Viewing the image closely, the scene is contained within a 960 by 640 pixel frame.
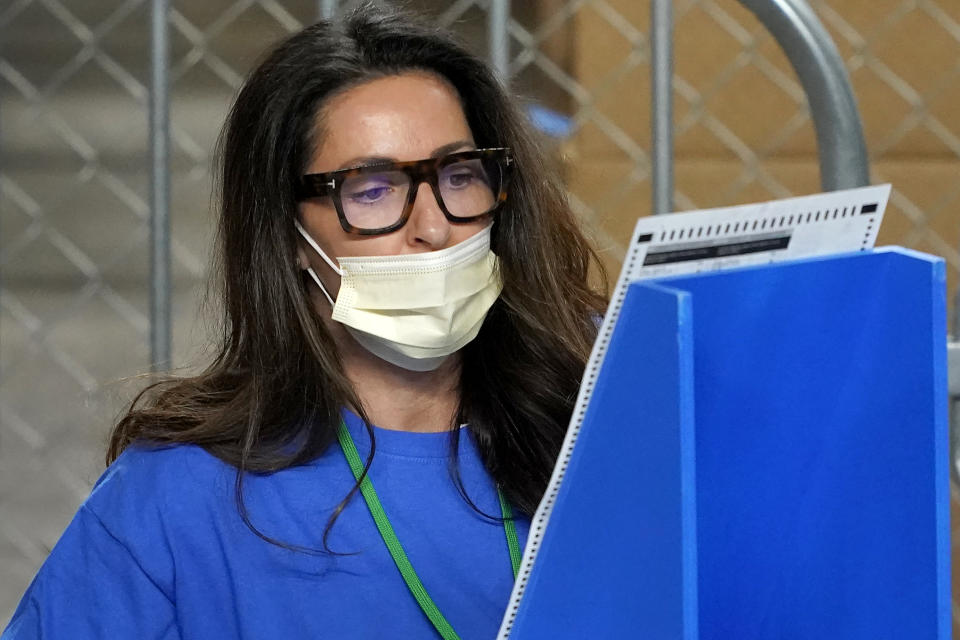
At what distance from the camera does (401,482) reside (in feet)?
3.04

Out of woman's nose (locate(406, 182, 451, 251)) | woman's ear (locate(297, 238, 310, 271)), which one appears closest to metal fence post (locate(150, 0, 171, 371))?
woman's ear (locate(297, 238, 310, 271))

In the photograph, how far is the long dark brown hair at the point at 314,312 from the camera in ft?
3.07

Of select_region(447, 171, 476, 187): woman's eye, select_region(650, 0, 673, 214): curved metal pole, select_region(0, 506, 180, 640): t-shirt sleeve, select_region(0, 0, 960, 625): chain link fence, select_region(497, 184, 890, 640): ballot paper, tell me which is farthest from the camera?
select_region(0, 0, 960, 625): chain link fence

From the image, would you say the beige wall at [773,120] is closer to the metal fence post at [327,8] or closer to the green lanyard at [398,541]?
the metal fence post at [327,8]

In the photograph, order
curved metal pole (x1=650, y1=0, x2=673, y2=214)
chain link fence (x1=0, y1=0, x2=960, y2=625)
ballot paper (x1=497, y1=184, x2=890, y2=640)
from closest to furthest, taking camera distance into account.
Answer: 1. ballot paper (x1=497, y1=184, x2=890, y2=640)
2. curved metal pole (x1=650, y1=0, x2=673, y2=214)
3. chain link fence (x1=0, y1=0, x2=960, y2=625)

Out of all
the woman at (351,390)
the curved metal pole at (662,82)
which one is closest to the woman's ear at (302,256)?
the woman at (351,390)

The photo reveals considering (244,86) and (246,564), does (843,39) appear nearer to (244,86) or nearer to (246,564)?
(244,86)

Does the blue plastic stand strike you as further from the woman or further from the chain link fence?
the chain link fence

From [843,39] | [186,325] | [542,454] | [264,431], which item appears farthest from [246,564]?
[843,39]

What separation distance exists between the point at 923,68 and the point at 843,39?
0.13 metres

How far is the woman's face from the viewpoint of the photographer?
0.93 m

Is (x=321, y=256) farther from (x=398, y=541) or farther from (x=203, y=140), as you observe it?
(x=203, y=140)

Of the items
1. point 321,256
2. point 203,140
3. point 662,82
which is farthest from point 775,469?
point 203,140

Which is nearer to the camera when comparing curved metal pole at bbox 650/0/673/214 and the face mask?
the face mask
